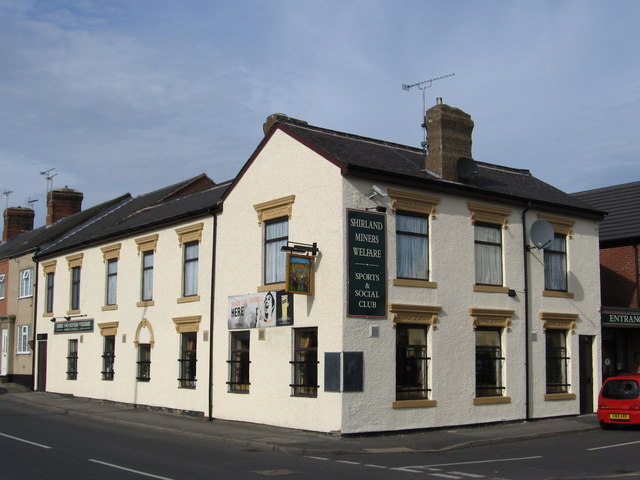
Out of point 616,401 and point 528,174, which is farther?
point 528,174

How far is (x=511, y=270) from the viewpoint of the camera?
2239 centimetres

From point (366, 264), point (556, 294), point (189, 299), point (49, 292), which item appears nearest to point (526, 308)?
point (556, 294)

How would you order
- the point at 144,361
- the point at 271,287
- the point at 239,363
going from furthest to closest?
the point at 144,361 → the point at 239,363 → the point at 271,287

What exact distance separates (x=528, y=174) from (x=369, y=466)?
16.0 meters

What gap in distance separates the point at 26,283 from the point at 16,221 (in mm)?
13562

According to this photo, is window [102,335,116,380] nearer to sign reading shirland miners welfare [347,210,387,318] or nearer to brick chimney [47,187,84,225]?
sign reading shirland miners welfare [347,210,387,318]

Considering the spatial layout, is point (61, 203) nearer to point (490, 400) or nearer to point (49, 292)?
point (49, 292)

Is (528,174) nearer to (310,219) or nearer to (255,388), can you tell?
(310,219)

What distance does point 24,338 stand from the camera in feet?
122

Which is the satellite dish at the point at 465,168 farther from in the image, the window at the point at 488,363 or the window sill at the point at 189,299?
the window sill at the point at 189,299

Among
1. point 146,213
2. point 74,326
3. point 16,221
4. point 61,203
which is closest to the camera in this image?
point 146,213

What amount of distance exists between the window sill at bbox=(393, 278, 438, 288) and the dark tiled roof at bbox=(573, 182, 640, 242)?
12418mm

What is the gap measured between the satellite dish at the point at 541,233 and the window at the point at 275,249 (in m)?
7.53

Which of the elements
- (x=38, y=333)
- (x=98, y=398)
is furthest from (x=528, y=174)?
(x=38, y=333)
